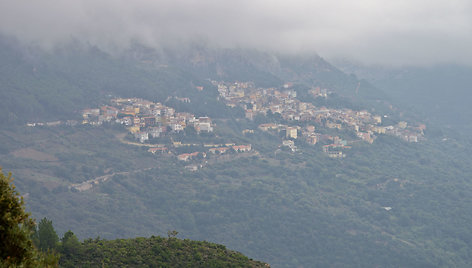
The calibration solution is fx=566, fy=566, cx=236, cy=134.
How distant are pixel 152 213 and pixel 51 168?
13372 mm

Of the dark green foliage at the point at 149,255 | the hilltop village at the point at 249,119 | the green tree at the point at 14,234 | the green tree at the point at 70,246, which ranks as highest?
the hilltop village at the point at 249,119

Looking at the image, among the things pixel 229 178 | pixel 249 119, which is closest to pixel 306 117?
pixel 249 119

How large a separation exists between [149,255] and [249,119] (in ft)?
252

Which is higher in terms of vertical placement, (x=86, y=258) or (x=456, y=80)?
(x=456, y=80)

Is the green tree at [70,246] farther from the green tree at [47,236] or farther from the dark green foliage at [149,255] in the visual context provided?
the green tree at [47,236]

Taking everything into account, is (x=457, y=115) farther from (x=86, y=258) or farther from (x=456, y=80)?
(x=86, y=258)

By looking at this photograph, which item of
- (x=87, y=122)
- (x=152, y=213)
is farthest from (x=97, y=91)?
(x=152, y=213)

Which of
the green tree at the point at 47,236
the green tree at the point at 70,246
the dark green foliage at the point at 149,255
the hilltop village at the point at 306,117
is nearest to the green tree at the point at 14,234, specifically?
the dark green foliage at the point at 149,255

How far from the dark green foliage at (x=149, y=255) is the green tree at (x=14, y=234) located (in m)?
10.7

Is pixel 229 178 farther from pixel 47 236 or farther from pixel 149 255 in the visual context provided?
pixel 47 236

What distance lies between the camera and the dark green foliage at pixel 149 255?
19.0 metres

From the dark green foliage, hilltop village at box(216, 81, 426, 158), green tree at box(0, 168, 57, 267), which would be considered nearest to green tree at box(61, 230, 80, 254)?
the dark green foliage

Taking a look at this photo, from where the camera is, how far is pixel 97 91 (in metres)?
94.4

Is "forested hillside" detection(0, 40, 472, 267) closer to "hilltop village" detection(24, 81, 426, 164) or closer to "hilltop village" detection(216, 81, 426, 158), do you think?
"hilltop village" detection(24, 81, 426, 164)
